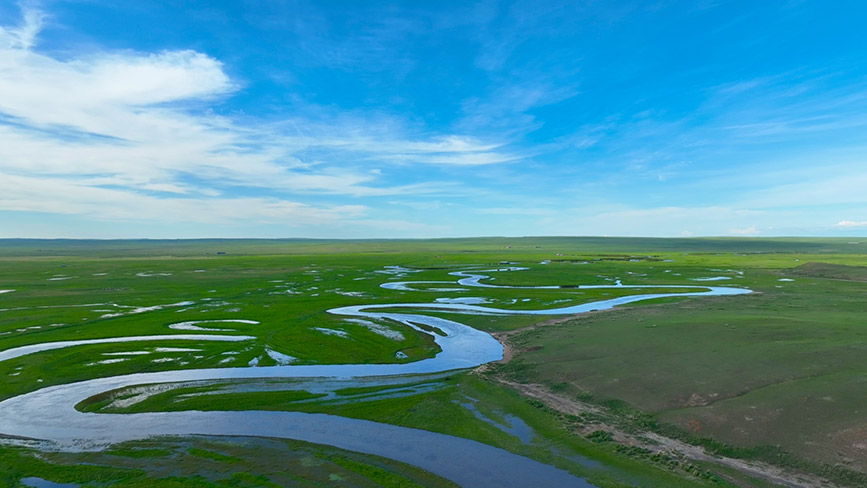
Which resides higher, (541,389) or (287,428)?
(541,389)

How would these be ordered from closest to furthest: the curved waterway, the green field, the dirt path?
the dirt path, the green field, the curved waterway

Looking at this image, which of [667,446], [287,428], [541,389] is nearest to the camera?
[667,446]

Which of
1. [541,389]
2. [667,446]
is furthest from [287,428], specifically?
[667,446]

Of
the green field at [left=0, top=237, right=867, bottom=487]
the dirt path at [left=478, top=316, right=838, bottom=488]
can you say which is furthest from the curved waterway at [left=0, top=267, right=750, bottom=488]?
the dirt path at [left=478, top=316, right=838, bottom=488]

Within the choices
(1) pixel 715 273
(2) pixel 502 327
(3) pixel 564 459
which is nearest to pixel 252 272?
(2) pixel 502 327

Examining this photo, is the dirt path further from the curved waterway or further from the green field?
the curved waterway

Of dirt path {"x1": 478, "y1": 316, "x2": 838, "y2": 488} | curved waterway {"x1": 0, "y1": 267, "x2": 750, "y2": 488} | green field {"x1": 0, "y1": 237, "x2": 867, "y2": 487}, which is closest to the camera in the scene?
dirt path {"x1": 478, "y1": 316, "x2": 838, "y2": 488}

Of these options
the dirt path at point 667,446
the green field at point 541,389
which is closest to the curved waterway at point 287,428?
the green field at point 541,389

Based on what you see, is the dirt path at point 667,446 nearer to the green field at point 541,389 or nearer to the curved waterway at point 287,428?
the green field at point 541,389

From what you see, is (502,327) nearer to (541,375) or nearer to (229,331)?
(541,375)

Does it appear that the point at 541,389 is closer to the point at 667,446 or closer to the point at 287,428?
the point at 667,446
